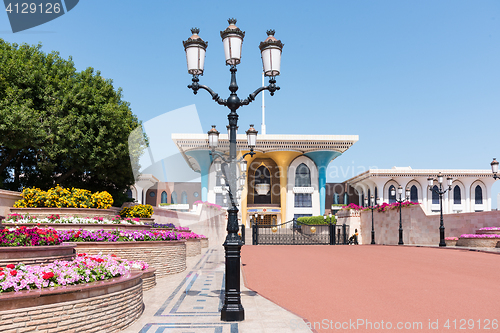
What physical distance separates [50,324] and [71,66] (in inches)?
809

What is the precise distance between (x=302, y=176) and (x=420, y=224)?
30688mm

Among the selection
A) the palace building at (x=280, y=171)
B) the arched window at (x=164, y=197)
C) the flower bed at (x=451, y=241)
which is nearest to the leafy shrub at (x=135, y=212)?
the flower bed at (x=451, y=241)

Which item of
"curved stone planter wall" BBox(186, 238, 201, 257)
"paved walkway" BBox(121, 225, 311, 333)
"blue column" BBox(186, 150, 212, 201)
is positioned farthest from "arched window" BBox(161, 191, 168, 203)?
"paved walkway" BBox(121, 225, 311, 333)

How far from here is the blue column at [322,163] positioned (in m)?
55.1

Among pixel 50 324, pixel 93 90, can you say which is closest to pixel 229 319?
pixel 50 324

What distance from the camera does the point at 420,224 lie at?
26.9 meters

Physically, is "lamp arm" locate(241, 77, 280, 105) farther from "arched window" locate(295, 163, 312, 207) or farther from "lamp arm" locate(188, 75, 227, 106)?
"arched window" locate(295, 163, 312, 207)

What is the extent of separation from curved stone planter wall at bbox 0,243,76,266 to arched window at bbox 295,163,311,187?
50924 millimetres

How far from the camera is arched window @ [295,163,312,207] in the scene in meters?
56.5

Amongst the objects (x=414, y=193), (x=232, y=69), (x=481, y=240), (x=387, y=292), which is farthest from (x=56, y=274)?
(x=414, y=193)

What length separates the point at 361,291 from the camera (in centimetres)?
868

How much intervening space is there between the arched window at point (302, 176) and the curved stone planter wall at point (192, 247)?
38288 millimetres

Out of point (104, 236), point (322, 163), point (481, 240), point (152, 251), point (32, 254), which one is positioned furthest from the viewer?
point (322, 163)

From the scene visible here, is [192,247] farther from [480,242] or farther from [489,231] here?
[489,231]
